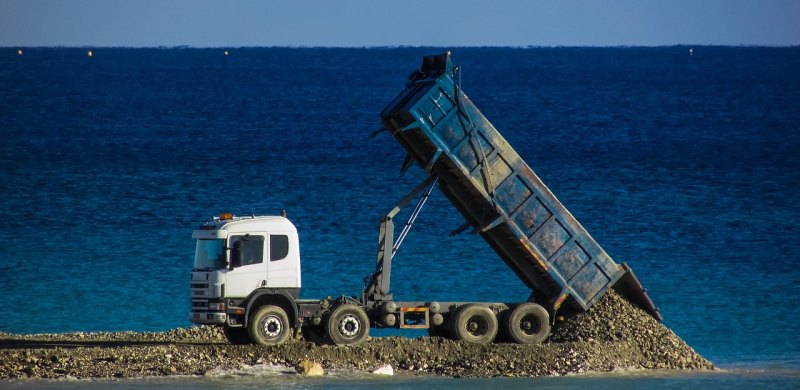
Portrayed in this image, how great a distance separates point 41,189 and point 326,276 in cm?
2605

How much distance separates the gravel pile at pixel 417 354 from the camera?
84.4 feet

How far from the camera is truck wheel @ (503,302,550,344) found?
27797mm

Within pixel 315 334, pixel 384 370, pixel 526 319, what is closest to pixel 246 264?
pixel 315 334

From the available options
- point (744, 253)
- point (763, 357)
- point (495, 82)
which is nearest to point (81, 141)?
point (744, 253)

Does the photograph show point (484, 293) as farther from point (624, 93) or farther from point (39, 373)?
point (624, 93)

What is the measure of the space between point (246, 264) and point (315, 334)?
6.22 ft

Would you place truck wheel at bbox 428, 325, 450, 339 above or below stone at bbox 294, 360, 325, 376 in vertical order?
above

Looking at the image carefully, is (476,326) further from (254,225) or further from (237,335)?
(254,225)

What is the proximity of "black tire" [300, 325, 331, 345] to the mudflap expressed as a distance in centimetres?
537

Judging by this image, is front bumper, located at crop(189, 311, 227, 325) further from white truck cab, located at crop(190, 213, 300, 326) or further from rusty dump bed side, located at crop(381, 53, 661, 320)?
rusty dump bed side, located at crop(381, 53, 661, 320)

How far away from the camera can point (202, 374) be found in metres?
25.5

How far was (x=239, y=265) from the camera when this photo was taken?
2677cm

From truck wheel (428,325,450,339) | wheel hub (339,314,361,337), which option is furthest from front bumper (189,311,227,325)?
truck wheel (428,325,450,339)

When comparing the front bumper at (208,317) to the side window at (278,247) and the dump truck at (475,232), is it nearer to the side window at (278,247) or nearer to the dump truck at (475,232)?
the dump truck at (475,232)
